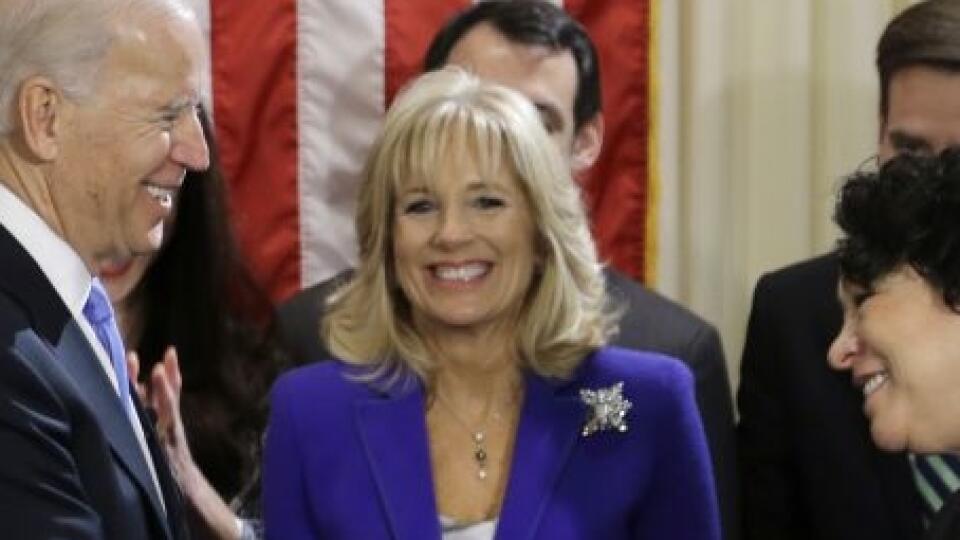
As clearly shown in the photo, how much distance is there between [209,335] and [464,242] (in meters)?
0.55

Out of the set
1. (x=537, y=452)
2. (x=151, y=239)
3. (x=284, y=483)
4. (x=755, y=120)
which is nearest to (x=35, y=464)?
(x=151, y=239)

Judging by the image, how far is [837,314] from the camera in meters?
2.63

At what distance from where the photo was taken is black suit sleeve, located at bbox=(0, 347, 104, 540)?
5.02 feet

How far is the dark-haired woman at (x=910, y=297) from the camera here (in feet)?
5.37

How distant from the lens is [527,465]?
227cm

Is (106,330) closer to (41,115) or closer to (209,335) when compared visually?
(41,115)

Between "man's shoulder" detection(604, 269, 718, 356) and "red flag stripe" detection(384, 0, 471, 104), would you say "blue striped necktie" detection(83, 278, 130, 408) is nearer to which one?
"man's shoulder" detection(604, 269, 718, 356)

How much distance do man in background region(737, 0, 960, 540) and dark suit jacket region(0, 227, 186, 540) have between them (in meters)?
1.14

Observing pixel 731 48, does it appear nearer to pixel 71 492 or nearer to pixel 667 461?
pixel 667 461

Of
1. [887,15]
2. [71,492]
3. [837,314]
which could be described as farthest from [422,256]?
[887,15]

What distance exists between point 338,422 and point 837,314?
2.57ft

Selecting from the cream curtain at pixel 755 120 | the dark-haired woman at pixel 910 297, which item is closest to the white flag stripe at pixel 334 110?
the cream curtain at pixel 755 120

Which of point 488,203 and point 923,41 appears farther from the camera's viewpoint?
point 923,41

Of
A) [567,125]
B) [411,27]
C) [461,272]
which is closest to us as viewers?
[461,272]
